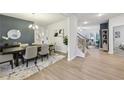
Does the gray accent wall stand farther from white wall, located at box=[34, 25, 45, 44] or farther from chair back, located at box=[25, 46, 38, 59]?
chair back, located at box=[25, 46, 38, 59]

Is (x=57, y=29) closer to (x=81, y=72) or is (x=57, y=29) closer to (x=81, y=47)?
(x=81, y=47)

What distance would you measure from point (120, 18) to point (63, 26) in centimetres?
344

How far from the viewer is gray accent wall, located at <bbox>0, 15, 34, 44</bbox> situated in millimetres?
5259

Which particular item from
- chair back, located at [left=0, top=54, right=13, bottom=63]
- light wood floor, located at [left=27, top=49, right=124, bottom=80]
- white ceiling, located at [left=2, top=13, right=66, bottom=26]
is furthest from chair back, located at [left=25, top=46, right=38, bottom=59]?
white ceiling, located at [left=2, top=13, right=66, bottom=26]

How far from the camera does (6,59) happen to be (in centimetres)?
346

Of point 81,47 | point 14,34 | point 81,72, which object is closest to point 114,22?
point 81,47

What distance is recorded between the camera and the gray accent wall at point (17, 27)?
17.3 feet

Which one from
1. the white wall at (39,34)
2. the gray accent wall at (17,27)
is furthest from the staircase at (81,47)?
the white wall at (39,34)

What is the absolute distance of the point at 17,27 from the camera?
19.5ft

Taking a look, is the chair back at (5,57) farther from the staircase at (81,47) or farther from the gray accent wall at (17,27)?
the staircase at (81,47)

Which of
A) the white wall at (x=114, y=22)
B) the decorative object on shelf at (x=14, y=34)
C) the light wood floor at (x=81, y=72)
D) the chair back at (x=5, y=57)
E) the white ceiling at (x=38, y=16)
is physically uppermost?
the white ceiling at (x=38, y=16)

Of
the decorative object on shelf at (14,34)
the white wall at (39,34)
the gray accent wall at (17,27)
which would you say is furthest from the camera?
the white wall at (39,34)
